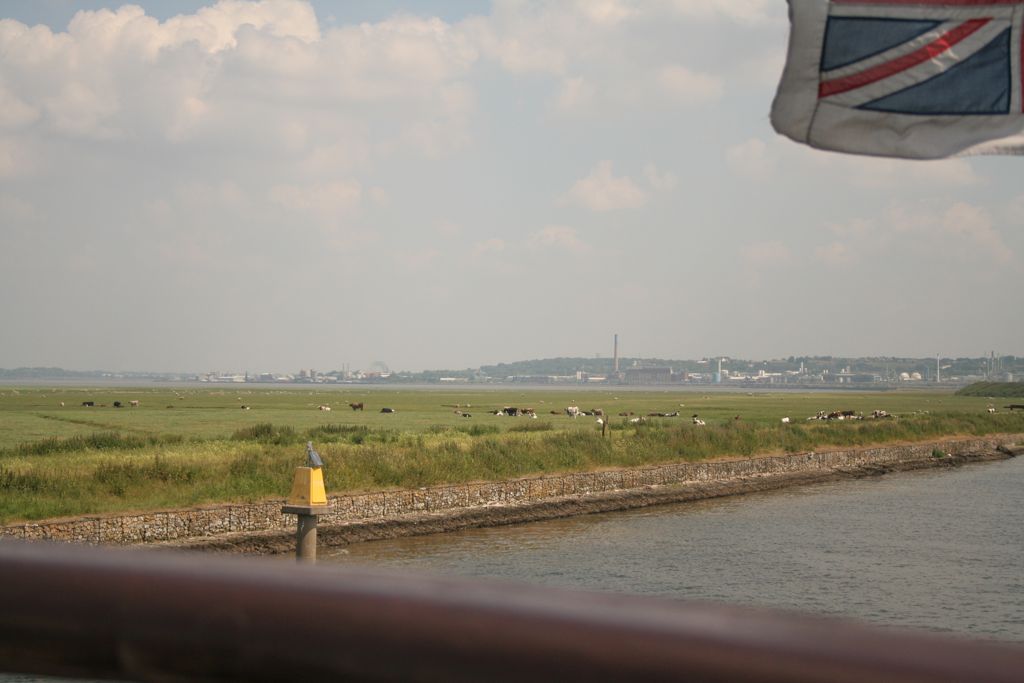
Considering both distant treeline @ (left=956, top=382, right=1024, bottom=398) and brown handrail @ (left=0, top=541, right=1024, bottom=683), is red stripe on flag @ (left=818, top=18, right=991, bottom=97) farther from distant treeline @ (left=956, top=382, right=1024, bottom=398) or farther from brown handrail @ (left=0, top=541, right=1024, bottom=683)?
distant treeline @ (left=956, top=382, right=1024, bottom=398)

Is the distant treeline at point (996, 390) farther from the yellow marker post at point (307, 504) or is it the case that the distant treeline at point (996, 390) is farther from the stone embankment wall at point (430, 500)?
the yellow marker post at point (307, 504)

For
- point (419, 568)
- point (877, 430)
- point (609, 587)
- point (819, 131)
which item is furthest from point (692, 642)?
point (877, 430)

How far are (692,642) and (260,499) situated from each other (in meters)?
27.6

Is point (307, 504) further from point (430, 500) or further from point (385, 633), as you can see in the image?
point (430, 500)

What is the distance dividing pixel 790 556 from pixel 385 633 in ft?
84.4

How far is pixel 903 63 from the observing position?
2633 millimetres

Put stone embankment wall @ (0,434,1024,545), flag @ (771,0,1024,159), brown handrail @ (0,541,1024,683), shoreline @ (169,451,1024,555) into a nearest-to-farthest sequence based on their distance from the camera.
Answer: brown handrail @ (0,541,1024,683), flag @ (771,0,1024,159), stone embankment wall @ (0,434,1024,545), shoreline @ (169,451,1024,555)

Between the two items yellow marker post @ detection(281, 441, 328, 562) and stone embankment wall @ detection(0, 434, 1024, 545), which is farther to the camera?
stone embankment wall @ detection(0, 434, 1024, 545)

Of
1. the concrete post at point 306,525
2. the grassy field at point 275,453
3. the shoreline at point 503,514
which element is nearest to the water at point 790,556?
the shoreline at point 503,514

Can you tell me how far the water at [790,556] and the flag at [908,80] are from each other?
633 inches

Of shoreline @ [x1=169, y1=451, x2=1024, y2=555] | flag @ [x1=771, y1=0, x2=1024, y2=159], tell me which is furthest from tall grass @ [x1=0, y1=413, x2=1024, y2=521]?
flag @ [x1=771, y1=0, x2=1024, y2=159]

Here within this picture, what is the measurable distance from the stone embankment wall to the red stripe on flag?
1510cm

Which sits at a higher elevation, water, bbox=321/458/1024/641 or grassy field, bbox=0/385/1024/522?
grassy field, bbox=0/385/1024/522

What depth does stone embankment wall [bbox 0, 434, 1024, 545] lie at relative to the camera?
22484 millimetres
